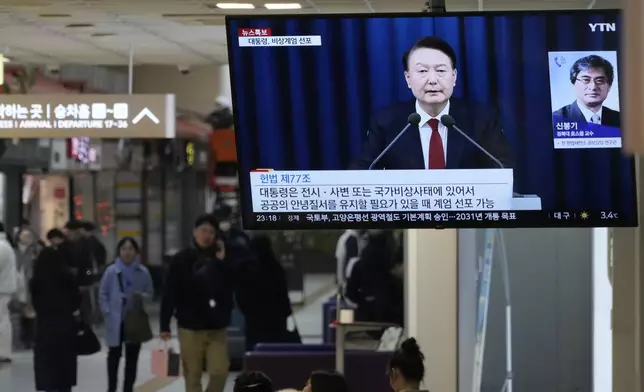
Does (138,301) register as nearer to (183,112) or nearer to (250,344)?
(250,344)

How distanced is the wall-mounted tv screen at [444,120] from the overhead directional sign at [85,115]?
13.4 feet

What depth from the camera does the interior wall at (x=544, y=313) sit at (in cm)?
1038

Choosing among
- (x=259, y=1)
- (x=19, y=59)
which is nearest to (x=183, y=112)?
(x=19, y=59)

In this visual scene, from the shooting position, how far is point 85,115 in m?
9.76

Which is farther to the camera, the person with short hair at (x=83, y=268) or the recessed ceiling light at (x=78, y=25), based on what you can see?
the person with short hair at (x=83, y=268)

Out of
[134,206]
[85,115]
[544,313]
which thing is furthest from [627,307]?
[134,206]

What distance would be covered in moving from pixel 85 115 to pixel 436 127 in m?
4.84

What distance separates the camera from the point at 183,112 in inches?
834

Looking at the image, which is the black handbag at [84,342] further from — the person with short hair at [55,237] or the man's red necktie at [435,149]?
the man's red necktie at [435,149]

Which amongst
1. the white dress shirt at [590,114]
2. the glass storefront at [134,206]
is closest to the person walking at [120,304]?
the white dress shirt at [590,114]

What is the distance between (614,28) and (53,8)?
4137 mm

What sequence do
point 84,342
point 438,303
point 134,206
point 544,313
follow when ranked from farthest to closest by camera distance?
point 134,206, point 84,342, point 544,313, point 438,303

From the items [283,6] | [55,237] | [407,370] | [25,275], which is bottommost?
[407,370]

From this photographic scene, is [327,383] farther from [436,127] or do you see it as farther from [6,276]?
[6,276]
